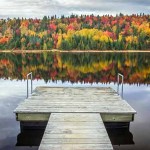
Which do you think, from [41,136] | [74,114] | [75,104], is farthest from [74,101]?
[41,136]

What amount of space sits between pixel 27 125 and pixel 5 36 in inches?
5063

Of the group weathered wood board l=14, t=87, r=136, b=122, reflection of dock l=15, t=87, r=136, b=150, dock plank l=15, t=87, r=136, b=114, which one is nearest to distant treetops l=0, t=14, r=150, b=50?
dock plank l=15, t=87, r=136, b=114

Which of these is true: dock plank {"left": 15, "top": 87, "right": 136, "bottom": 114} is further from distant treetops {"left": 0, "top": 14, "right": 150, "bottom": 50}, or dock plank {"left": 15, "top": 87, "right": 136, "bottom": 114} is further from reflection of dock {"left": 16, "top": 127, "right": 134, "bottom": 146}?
distant treetops {"left": 0, "top": 14, "right": 150, "bottom": 50}

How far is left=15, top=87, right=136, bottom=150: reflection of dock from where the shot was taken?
9.24 m

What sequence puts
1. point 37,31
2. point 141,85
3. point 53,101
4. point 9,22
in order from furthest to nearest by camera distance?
point 9,22
point 37,31
point 141,85
point 53,101

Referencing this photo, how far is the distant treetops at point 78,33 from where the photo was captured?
125688 millimetres

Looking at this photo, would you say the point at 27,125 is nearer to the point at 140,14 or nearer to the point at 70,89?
the point at 70,89

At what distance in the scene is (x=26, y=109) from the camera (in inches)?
490

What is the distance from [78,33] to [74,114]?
5043 inches

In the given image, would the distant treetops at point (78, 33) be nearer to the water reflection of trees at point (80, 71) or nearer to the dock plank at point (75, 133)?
the water reflection of trees at point (80, 71)

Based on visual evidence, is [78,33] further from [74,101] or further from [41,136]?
[41,136]

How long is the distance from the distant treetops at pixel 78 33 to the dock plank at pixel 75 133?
112 meters

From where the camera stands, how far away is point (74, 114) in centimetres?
1198

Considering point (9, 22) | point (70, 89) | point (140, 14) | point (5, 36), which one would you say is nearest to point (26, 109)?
point (70, 89)
